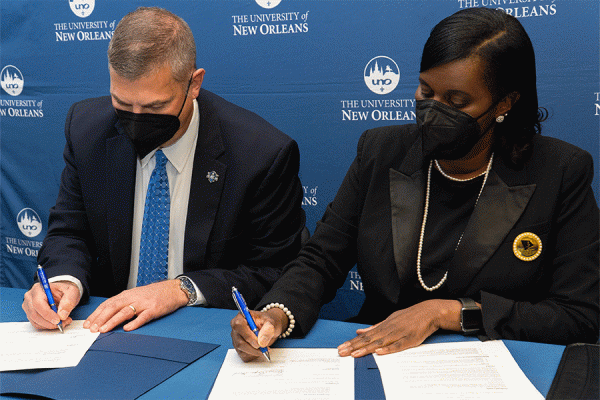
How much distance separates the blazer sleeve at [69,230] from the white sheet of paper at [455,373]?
106 centimetres

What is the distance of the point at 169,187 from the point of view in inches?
73.7

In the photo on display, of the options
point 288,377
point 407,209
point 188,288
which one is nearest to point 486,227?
point 407,209

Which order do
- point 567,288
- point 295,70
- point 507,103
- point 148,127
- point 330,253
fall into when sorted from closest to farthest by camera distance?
point 567,288
point 507,103
point 330,253
point 148,127
point 295,70

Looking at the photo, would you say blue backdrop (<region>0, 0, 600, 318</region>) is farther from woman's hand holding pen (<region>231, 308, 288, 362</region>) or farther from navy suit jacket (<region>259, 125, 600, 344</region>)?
woman's hand holding pen (<region>231, 308, 288, 362</region>)

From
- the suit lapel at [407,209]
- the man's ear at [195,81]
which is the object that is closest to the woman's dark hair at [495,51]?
the suit lapel at [407,209]

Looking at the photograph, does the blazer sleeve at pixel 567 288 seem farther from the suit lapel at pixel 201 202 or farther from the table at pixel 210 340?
the suit lapel at pixel 201 202

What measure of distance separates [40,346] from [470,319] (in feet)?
3.24

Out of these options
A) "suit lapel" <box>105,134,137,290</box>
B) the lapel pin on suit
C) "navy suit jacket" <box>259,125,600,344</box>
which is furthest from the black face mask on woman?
"suit lapel" <box>105,134,137,290</box>

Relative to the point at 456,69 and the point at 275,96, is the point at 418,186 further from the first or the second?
the point at 275,96

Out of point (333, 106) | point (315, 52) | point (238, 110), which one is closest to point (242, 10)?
point (315, 52)

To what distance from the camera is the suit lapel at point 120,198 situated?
189 centimetres

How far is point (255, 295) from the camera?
1.73 metres

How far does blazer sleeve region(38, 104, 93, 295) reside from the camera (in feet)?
5.84

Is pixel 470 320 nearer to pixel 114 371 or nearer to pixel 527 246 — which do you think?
pixel 527 246
